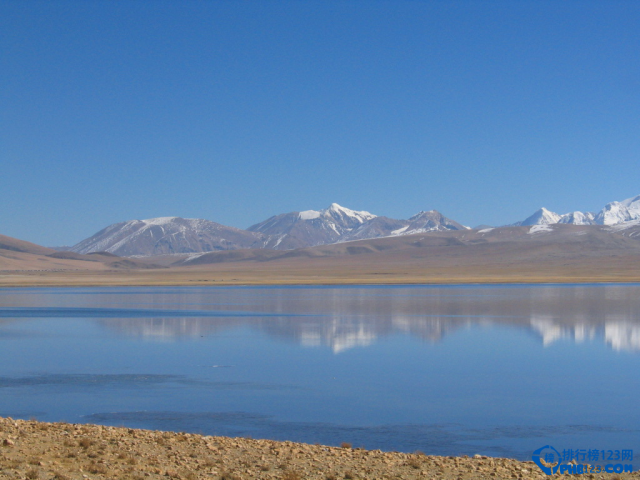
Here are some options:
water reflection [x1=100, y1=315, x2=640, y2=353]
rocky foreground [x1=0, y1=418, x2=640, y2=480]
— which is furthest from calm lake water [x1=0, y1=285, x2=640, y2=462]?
rocky foreground [x1=0, y1=418, x2=640, y2=480]

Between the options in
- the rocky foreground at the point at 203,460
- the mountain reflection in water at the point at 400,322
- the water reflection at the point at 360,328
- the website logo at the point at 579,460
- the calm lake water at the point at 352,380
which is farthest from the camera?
the mountain reflection in water at the point at 400,322

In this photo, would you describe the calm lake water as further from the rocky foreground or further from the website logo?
the rocky foreground

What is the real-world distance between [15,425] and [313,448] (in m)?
5.31

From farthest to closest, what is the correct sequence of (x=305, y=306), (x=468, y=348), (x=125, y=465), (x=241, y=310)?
(x=305, y=306), (x=241, y=310), (x=468, y=348), (x=125, y=465)

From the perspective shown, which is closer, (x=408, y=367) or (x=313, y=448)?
(x=313, y=448)

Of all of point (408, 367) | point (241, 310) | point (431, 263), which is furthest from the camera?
point (431, 263)

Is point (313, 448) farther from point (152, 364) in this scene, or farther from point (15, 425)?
point (152, 364)

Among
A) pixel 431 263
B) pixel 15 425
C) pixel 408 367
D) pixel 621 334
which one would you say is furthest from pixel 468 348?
pixel 431 263

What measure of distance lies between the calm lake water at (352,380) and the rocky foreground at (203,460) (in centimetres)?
137

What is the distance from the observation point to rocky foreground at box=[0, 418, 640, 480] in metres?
9.43

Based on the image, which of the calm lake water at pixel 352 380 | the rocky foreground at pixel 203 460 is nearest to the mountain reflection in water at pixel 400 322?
the calm lake water at pixel 352 380

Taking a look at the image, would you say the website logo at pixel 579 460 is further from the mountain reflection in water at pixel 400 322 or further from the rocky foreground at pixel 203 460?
the mountain reflection in water at pixel 400 322

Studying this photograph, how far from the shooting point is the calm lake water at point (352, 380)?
13070 millimetres

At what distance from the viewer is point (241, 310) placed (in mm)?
45469
